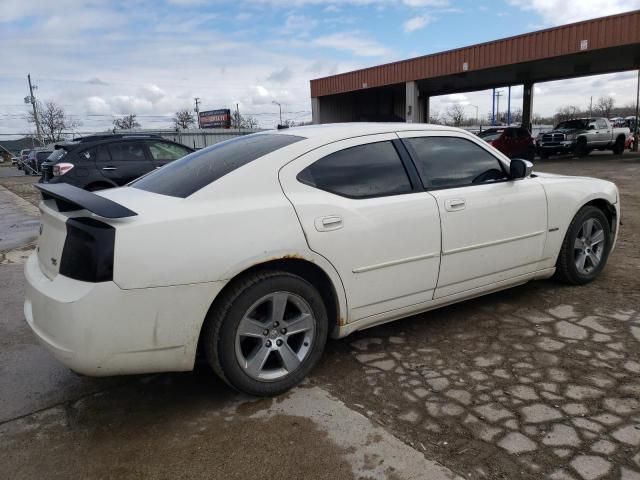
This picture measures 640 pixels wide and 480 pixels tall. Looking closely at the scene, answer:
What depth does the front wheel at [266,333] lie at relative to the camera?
261cm

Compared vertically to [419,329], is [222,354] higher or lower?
higher

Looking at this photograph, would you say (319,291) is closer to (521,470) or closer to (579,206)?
(521,470)

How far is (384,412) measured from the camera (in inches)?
105

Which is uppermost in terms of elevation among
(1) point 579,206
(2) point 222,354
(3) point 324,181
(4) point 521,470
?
(3) point 324,181

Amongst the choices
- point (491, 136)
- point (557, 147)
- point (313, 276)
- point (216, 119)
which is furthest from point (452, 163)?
point (216, 119)

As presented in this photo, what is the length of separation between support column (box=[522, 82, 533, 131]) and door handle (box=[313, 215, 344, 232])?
29.0 m

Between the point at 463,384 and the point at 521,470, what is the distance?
746mm

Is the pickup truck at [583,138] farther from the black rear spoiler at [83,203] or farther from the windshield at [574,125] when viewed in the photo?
the black rear spoiler at [83,203]

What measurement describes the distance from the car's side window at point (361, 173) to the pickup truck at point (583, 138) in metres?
22.4

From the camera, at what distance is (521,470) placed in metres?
A: 2.19

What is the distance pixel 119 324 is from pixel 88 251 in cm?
37

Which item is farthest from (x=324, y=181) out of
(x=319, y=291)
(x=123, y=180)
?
(x=123, y=180)

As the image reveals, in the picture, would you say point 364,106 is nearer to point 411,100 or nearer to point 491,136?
point 411,100

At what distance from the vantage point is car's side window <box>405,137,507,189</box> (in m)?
3.49
